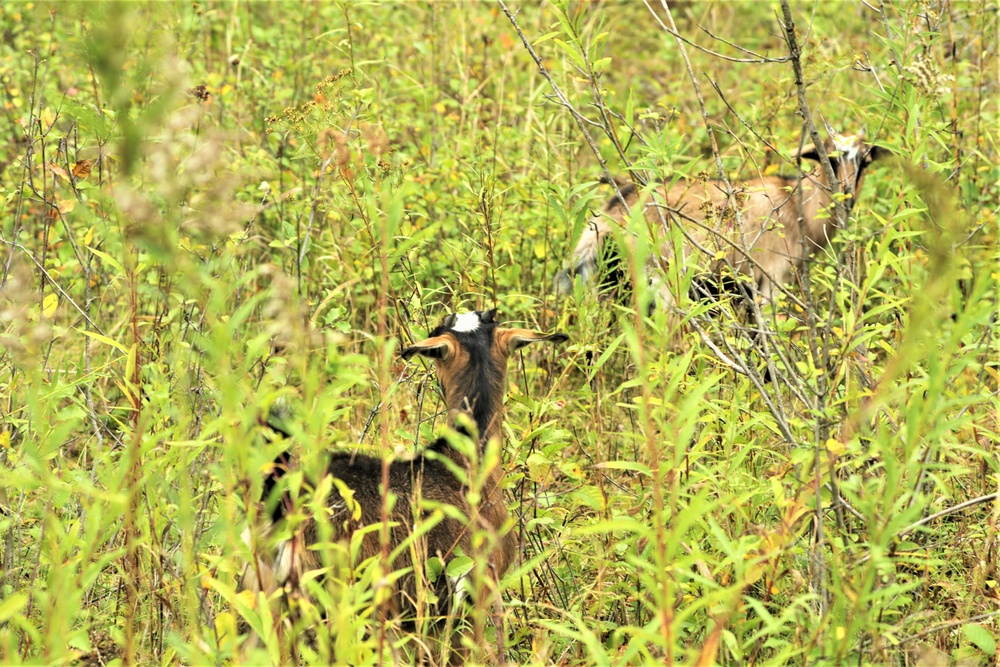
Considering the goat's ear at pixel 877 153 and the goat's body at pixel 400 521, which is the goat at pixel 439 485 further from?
the goat's ear at pixel 877 153

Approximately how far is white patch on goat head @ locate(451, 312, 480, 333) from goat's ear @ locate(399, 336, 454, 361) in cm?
8

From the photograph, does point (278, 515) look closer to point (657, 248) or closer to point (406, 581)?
point (406, 581)

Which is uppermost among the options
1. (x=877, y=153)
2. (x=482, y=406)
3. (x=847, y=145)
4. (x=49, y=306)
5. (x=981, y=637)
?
(x=847, y=145)

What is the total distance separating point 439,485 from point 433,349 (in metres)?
0.52

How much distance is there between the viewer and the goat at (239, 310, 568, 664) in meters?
2.97

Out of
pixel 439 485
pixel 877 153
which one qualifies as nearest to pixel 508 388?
pixel 439 485

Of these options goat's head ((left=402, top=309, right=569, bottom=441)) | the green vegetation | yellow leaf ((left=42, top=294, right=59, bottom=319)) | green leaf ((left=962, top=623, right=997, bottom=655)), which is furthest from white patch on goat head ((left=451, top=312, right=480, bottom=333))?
green leaf ((left=962, top=623, right=997, bottom=655))

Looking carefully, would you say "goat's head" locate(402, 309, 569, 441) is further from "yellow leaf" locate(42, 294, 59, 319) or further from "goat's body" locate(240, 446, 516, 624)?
"yellow leaf" locate(42, 294, 59, 319)

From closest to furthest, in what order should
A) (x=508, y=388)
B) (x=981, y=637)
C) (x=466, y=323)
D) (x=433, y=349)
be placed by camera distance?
(x=981, y=637) → (x=433, y=349) → (x=466, y=323) → (x=508, y=388)

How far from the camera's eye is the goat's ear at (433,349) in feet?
11.8

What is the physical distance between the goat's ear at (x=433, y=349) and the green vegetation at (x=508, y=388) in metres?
0.15

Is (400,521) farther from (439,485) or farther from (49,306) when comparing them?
(49,306)

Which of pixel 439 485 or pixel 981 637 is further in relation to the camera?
pixel 439 485

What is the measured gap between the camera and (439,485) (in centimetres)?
339
